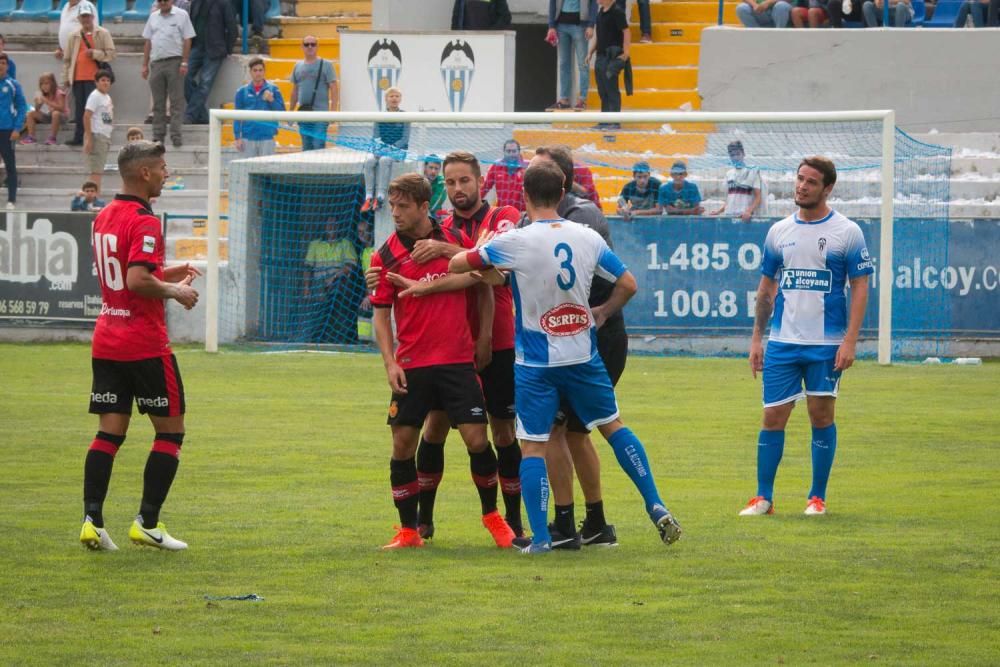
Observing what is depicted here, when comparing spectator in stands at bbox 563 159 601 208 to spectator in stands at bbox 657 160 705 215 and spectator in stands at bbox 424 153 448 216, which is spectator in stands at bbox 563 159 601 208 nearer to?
spectator in stands at bbox 424 153 448 216

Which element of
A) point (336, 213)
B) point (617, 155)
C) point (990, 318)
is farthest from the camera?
point (617, 155)

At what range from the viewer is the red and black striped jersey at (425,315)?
25.9ft

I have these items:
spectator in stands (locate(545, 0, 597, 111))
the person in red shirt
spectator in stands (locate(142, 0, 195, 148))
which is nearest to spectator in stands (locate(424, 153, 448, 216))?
spectator in stands (locate(545, 0, 597, 111))

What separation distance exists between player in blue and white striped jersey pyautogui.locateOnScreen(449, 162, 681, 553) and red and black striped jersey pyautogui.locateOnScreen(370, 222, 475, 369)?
1.02 feet

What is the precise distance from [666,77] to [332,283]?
30.1 ft

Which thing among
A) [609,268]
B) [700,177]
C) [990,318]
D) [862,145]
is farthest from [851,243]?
[862,145]

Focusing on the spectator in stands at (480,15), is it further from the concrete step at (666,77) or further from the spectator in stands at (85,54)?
the spectator in stands at (85,54)

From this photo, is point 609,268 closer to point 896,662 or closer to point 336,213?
point 896,662

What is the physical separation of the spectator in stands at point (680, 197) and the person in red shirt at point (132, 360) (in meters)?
12.9

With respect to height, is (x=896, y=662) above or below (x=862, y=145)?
below

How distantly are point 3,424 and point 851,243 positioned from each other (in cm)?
711

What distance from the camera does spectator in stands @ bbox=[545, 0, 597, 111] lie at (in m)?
26.3

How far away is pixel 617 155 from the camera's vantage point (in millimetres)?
22812

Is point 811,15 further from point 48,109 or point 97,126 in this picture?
point 48,109
